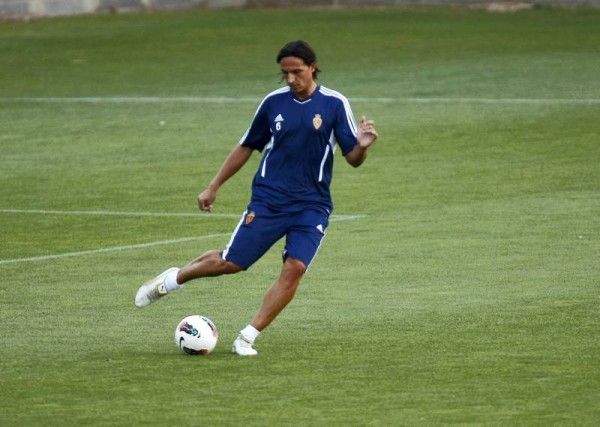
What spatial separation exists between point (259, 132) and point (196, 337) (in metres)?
1.55


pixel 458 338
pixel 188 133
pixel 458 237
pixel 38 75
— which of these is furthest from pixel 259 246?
pixel 38 75

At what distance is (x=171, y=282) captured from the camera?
12195 millimetres

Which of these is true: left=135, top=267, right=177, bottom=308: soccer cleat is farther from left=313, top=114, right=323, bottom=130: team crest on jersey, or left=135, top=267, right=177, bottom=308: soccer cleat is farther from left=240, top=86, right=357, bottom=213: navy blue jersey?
left=313, top=114, right=323, bottom=130: team crest on jersey

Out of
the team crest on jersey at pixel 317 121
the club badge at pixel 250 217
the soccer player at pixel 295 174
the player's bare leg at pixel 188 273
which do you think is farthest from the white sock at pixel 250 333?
the team crest on jersey at pixel 317 121

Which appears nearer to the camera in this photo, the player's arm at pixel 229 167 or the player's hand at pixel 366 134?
the player's hand at pixel 366 134

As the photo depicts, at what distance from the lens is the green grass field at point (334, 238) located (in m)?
10.4

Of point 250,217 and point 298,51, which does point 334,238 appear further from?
point 298,51

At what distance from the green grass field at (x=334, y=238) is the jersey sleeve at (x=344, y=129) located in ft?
4.46

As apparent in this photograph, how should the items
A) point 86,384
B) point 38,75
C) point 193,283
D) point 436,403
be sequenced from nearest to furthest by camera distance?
point 436,403
point 86,384
point 193,283
point 38,75

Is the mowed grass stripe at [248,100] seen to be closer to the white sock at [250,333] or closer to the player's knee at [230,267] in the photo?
the player's knee at [230,267]

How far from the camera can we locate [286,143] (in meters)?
11.8

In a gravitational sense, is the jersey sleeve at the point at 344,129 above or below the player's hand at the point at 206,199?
above

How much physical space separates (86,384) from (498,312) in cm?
365

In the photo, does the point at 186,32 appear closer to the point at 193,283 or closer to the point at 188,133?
the point at 188,133
